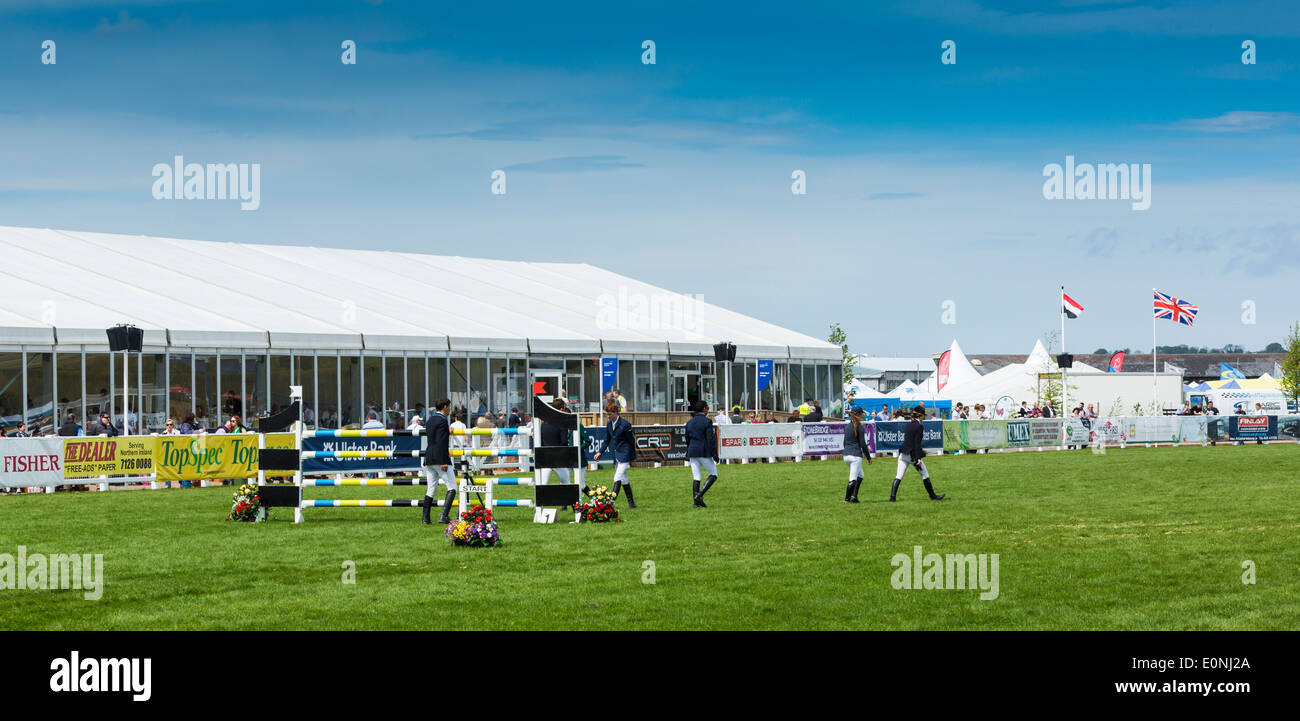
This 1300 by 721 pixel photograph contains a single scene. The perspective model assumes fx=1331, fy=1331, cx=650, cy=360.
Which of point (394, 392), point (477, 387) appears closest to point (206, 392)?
point (394, 392)

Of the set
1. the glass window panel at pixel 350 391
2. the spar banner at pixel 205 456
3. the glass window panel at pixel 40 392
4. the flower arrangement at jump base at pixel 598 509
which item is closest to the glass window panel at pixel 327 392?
the glass window panel at pixel 350 391

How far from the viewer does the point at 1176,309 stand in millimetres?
60719

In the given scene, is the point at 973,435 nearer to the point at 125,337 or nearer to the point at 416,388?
the point at 416,388

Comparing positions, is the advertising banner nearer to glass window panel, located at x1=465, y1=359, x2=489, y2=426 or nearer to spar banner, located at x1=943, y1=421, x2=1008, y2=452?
glass window panel, located at x1=465, y1=359, x2=489, y2=426

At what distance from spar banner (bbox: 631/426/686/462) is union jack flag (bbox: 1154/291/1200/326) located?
3083 centimetres

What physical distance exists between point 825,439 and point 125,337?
21874 mm

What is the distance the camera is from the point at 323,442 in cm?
3381

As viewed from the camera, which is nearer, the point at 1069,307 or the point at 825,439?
the point at 825,439

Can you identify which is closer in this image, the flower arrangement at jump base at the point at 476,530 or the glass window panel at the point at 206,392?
the flower arrangement at jump base at the point at 476,530

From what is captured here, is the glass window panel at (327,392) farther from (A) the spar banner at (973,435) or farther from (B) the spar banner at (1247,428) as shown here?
(B) the spar banner at (1247,428)

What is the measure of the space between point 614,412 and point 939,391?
5766 cm

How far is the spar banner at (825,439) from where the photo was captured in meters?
42.4

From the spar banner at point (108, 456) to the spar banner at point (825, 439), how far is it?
800 inches
